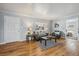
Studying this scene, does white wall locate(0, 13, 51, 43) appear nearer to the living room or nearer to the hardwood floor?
the living room

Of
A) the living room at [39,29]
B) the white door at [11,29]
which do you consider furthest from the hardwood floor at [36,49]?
the white door at [11,29]

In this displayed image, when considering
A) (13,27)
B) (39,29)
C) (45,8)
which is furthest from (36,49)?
(45,8)

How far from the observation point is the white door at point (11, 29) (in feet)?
7.63

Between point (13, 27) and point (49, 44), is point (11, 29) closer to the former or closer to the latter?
point (13, 27)

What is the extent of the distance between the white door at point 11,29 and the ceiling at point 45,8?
0.19 m

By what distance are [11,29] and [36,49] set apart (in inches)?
27.4

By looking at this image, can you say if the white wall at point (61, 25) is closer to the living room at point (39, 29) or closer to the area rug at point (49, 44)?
the living room at point (39, 29)

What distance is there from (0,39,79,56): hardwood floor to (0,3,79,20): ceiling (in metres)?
0.61

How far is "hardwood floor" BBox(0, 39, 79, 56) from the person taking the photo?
7.71ft

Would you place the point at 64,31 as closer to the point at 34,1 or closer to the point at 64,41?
the point at 64,41

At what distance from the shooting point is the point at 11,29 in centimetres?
235

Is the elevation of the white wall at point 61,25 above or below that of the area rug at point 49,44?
above

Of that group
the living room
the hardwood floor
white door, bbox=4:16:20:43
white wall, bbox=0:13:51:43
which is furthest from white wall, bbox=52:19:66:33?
white door, bbox=4:16:20:43

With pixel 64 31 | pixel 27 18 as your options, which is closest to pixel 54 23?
pixel 64 31
